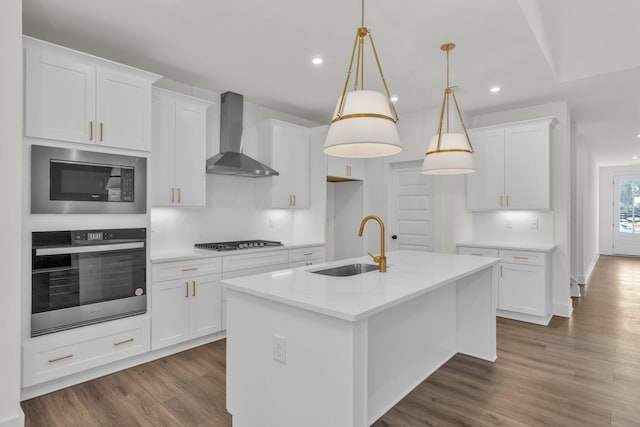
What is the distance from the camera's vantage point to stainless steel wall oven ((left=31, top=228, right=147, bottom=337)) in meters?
2.50

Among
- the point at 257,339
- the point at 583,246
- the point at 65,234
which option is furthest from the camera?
the point at 583,246

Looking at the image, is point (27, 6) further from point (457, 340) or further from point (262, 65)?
point (457, 340)

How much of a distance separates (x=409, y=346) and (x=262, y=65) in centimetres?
283

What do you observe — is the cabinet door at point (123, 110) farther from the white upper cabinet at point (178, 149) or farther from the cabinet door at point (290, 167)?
the cabinet door at point (290, 167)

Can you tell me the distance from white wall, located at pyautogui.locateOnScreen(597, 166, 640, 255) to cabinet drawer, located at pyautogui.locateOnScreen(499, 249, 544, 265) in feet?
27.7

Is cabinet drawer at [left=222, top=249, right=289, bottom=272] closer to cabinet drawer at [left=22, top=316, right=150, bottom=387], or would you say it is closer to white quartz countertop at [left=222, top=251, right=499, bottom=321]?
cabinet drawer at [left=22, top=316, right=150, bottom=387]

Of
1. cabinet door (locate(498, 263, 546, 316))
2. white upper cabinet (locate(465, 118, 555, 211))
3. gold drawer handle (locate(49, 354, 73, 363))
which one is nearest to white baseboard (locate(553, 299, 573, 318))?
cabinet door (locate(498, 263, 546, 316))

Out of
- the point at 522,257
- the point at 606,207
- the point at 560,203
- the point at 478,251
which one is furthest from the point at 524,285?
the point at 606,207

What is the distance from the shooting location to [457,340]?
10.9 ft

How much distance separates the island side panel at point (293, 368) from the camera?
1.60 metres

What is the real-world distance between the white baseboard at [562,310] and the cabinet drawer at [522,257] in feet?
2.84

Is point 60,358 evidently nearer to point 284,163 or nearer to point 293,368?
point 293,368

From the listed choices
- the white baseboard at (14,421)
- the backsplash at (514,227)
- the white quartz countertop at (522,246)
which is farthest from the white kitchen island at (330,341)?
the backsplash at (514,227)

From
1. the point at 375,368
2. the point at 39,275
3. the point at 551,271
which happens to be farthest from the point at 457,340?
the point at 39,275
